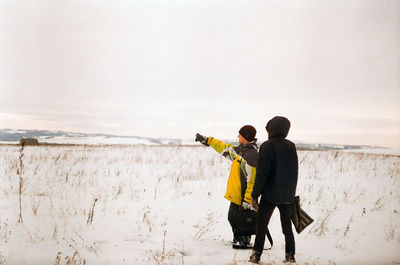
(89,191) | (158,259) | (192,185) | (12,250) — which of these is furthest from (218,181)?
(12,250)

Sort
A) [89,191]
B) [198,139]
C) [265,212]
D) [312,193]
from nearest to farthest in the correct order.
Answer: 1. [265,212]
2. [198,139]
3. [89,191]
4. [312,193]

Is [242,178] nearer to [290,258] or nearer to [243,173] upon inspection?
[243,173]

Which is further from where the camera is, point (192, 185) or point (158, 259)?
point (192, 185)

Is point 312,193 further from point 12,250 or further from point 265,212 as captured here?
point 12,250

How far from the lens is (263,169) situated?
387 cm

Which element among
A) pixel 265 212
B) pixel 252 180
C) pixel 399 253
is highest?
pixel 252 180

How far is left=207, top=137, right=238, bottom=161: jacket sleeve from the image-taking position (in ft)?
14.9

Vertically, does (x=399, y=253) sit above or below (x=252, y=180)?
below

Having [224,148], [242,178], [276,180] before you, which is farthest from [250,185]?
[224,148]

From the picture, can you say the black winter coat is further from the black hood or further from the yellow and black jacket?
the yellow and black jacket

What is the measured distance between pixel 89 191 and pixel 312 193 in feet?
19.9

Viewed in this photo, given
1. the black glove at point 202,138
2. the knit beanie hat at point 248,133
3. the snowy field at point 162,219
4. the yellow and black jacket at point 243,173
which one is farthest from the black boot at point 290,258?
the black glove at point 202,138

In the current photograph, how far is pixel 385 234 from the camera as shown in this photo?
5.73 meters

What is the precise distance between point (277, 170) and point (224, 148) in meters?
0.97
